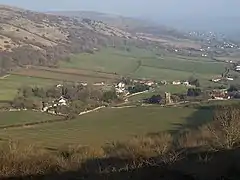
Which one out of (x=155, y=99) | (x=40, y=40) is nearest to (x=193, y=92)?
(x=155, y=99)

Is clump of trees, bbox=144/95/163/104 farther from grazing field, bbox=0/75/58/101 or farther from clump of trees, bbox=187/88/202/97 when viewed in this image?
grazing field, bbox=0/75/58/101

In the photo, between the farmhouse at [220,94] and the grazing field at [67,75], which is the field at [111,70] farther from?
the farmhouse at [220,94]

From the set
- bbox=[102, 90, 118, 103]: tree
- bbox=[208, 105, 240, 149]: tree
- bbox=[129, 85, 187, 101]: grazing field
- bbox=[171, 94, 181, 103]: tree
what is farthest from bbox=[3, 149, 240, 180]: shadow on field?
bbox=[129, 85, 187, 101]: grazing field

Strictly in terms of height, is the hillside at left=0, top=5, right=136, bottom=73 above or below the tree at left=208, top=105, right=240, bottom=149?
below

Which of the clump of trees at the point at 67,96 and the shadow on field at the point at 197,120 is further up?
the shadow on field at the point at 197,120

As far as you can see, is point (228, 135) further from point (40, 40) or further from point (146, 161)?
point (40, 40)

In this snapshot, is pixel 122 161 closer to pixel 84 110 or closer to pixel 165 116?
pixel 165 116

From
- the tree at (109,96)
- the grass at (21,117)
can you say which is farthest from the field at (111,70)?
the tree at (109,96)

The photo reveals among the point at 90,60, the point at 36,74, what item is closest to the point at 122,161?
the point at 36,74
